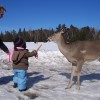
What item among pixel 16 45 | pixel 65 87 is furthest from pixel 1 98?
pixel 65 87

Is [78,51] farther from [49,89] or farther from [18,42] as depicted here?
[18,42]

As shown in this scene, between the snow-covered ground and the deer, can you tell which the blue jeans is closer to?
the snow-covered ground

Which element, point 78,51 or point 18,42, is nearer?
point 18,42

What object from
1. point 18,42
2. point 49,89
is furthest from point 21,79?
point 18,42

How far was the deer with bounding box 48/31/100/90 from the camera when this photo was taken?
11.4 metres

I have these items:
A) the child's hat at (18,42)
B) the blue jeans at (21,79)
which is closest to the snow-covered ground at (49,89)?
the blue jeans at (21,79)

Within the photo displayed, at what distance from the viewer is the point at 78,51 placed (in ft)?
37.9

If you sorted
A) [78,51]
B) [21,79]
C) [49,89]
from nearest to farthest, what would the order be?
[21,79] → [49,89] → [78,51]

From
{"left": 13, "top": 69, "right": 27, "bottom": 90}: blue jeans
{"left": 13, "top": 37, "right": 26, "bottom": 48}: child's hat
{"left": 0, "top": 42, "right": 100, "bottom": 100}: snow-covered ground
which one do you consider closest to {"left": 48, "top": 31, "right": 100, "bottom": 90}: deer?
{"left": 0, "top": 42, "right": 100, "bottom": 100}: snow-covered ground

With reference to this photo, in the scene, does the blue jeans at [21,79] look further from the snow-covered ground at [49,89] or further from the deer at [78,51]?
the deer at [78,51]

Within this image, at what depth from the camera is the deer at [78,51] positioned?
11.4 m

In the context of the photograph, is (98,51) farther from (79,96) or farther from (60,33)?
(79,96)

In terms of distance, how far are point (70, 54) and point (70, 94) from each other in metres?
2.08

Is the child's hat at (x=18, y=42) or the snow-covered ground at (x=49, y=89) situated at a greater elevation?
the child's hat at (x=18, y=42)
